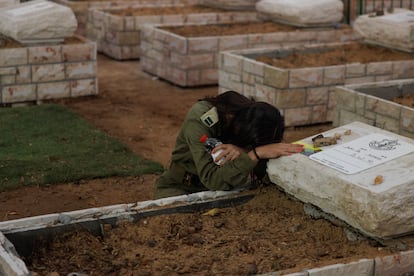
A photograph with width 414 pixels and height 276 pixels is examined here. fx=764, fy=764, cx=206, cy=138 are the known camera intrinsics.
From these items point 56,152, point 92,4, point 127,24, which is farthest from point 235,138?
point 92,4

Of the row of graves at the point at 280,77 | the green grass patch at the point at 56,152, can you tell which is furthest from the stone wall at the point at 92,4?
the green grass patch at the point at 56,152

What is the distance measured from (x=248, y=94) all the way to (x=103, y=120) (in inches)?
76.4

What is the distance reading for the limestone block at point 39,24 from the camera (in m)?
10.6

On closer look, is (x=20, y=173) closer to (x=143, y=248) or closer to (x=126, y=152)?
(x=126, y=152)

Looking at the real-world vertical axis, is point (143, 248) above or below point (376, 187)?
below

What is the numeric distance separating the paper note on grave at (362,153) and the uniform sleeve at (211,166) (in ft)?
1.54

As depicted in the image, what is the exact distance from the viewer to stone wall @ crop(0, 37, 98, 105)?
10398 mm

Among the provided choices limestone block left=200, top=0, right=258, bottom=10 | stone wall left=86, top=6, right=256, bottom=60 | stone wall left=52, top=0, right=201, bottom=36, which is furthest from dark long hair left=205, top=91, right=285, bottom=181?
stone wall left=52, top=0, right=201, bottom=36

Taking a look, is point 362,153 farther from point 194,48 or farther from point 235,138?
point 194,48

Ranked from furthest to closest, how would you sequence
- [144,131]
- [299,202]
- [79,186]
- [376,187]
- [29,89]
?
[29,89]
[144,131]
[79,186]
[299,202]
[376,187]

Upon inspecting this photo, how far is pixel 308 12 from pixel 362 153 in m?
8.10

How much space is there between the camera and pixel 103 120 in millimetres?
10070

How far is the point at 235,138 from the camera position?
209 inches

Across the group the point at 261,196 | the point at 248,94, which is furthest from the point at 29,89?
the point at 261,196
